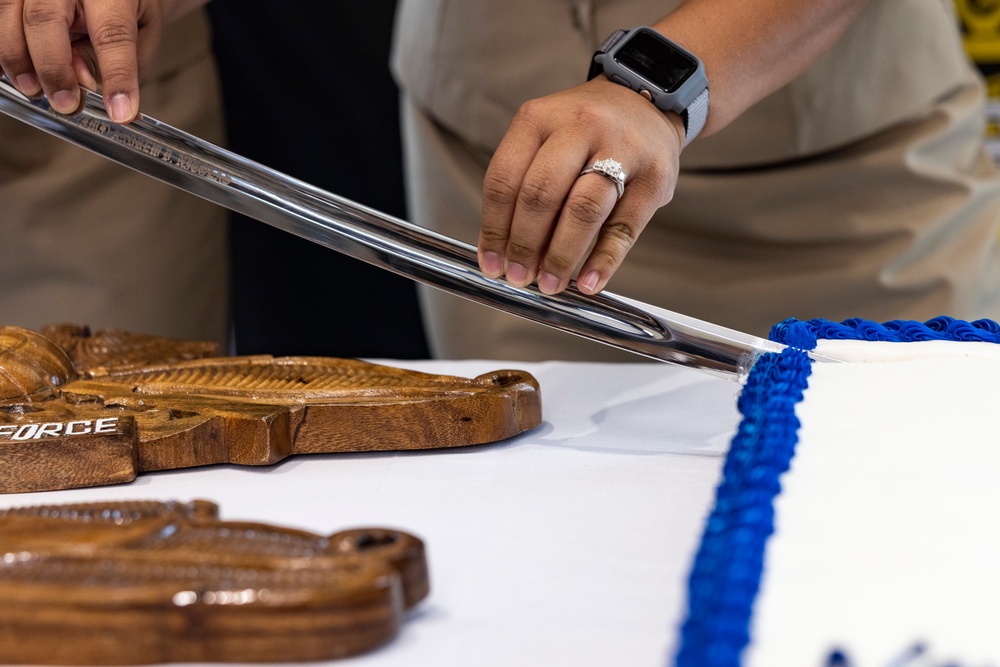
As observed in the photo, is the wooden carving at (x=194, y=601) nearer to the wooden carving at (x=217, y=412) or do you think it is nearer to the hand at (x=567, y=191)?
the wooden carving at (x=217, y=412)

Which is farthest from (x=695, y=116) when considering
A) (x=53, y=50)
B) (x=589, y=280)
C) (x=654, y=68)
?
(x=53, y=50)

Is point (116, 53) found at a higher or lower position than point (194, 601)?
higher

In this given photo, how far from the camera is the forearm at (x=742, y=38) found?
2.40 feet

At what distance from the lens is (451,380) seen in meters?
0.65

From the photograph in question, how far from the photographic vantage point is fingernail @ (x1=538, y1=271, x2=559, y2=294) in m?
0.63

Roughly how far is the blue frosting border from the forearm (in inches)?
7.6

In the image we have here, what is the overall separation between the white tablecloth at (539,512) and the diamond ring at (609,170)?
0.17 meters

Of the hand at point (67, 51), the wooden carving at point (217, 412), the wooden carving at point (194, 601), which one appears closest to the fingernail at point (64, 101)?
the hand at point (67, 51)

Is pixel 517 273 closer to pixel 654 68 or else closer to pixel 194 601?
pixel 654 68

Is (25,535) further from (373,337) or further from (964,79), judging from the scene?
(373,337)

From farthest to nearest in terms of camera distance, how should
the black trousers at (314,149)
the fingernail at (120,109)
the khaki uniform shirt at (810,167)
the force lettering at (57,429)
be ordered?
the black trousers at (314,149) → the khaki uniform shirt at (810,167) → the fingernail at (120,109) → the force lettering at (57,429)

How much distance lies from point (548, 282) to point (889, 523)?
280 millimetres

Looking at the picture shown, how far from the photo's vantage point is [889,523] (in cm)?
41

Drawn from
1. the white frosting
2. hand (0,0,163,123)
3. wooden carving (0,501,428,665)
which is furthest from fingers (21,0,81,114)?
the white frosting
